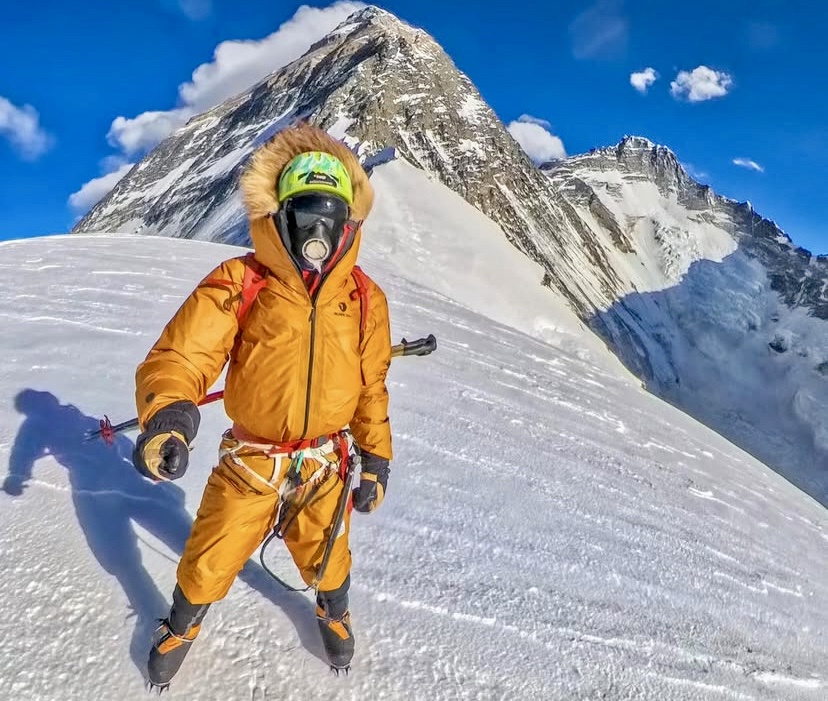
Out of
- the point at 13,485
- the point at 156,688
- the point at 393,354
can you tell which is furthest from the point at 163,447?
the point at 13,485

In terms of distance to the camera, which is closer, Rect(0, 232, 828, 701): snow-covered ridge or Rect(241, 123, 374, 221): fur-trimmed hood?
Rect(241, 123, 374, 221): fur-trimmed hood

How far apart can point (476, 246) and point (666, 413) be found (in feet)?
103

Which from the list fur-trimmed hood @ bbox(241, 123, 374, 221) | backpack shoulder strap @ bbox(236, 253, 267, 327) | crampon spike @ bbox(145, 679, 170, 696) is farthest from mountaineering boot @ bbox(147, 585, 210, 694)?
fur-trimmed hood @ bbox(241, 123, 374, 221)

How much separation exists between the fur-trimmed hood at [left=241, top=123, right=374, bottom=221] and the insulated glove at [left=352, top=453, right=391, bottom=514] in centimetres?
107

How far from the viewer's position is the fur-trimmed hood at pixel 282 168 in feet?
8.07

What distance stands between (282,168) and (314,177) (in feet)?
0.57

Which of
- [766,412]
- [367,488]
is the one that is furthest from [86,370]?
[766,412]

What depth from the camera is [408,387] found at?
7.14 m

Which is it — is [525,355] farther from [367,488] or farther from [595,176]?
[595,176]

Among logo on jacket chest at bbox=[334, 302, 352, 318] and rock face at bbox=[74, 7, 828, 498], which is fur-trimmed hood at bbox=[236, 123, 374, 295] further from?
rock face at bbox=[74, 7, 828, 498]

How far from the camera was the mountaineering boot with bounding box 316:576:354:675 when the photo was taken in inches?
103

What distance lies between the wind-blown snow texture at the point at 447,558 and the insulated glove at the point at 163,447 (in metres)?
0.88

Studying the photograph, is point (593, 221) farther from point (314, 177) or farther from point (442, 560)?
point (314, 177)

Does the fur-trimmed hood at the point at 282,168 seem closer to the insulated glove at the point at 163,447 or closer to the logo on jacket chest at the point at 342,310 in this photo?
the logo on jacket chest at the point at 342,310
